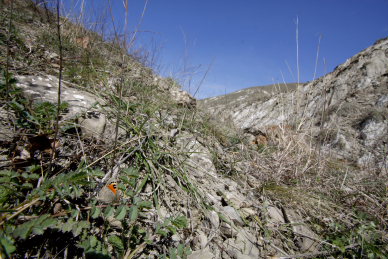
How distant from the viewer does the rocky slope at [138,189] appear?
2.02 feet

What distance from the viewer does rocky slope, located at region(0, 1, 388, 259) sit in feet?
2.02

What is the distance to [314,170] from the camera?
5.95 feet

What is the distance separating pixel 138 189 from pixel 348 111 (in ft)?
16.8

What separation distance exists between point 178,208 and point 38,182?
63cm

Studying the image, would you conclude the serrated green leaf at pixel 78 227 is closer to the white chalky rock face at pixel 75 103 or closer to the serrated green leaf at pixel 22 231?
the serrated green leaf at pixel 22 231

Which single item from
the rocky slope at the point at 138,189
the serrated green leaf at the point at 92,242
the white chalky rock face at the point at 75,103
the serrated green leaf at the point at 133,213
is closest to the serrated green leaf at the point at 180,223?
the rocky slope at the point at 138,189

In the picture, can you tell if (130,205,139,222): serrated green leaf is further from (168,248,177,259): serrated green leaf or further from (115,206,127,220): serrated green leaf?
(168,248,177,259): serrated green leaf

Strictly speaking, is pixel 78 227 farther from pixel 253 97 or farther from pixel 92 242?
→ pixel 253 97

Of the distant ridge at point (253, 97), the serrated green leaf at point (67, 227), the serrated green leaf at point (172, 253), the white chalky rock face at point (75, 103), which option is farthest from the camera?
the distant ridge at point (253, 97)

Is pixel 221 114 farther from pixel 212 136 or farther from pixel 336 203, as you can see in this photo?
pixel 336 203

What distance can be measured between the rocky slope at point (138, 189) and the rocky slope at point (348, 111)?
0.80 metres

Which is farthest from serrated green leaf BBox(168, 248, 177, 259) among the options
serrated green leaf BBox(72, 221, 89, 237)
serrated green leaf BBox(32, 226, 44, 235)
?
serrated green leaf BBox(32, 226, 44, 235)

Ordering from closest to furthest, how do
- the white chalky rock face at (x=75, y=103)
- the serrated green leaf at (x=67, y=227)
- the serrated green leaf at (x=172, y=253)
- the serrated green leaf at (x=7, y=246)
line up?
the serrated green leaf at (x=7, y=246)
the serrated green leaf at (x=67, y=227)
the serrated green leaf at (x=172, y=253)
the white chalky rock face at (x=75, y=103)

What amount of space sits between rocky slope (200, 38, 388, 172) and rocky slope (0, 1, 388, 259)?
2.61 feet
